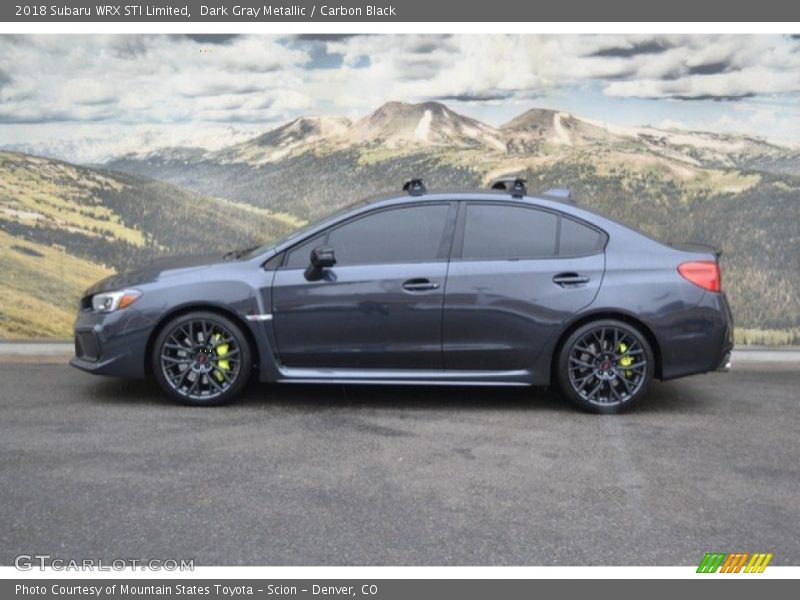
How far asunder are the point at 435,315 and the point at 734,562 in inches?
117

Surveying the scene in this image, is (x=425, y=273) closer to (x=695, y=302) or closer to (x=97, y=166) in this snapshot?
(x=695, y=302)

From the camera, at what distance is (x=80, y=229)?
1025 centimetres

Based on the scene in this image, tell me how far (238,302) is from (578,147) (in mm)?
4544

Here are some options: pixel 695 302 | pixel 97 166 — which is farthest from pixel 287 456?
pixel 97 166

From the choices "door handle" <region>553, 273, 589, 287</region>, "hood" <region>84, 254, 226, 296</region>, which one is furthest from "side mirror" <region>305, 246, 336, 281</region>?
"door handle" <region>553, 273, 589, 287</region>

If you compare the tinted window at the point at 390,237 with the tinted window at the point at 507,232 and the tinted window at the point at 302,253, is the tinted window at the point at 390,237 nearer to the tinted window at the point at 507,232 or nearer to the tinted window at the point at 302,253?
the tinted window at the point at 302,253

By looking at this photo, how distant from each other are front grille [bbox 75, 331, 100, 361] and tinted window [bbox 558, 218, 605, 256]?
3.23 meters

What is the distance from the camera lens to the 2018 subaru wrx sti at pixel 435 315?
22.9 feet

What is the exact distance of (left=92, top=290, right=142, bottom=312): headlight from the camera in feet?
23.1

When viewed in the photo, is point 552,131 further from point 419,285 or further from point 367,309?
point 367,309

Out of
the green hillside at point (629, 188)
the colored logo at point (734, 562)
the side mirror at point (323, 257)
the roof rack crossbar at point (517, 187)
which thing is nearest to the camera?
the colored logo at point (734, 562)

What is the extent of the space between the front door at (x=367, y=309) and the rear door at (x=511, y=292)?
12 centimetres

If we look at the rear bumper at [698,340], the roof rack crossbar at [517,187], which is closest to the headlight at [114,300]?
the roof rack crossbar at [517,187]

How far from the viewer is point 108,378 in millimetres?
8117
